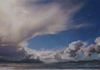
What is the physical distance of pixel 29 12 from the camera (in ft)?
8.96

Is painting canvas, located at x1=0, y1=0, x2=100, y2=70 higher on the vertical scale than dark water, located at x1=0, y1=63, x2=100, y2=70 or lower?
higher

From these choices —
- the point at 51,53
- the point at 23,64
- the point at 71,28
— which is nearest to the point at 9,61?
the point at 23,64

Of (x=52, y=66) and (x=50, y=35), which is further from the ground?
(x=50, y=35)

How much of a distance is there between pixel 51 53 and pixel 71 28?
0.82 feet

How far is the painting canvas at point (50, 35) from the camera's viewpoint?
2693mm

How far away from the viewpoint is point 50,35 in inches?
107

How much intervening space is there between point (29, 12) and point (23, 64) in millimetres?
413

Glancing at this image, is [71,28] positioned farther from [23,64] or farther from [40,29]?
[23,64]

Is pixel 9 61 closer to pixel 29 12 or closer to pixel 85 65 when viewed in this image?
pixel 29 12

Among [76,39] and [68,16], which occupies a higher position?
[68,16]

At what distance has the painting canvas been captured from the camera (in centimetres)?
269

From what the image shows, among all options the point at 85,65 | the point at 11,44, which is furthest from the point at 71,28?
the point at 11,44

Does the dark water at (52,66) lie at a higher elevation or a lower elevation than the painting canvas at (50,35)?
lower

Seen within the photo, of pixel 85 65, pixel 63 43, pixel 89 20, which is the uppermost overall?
pixel 89 20
